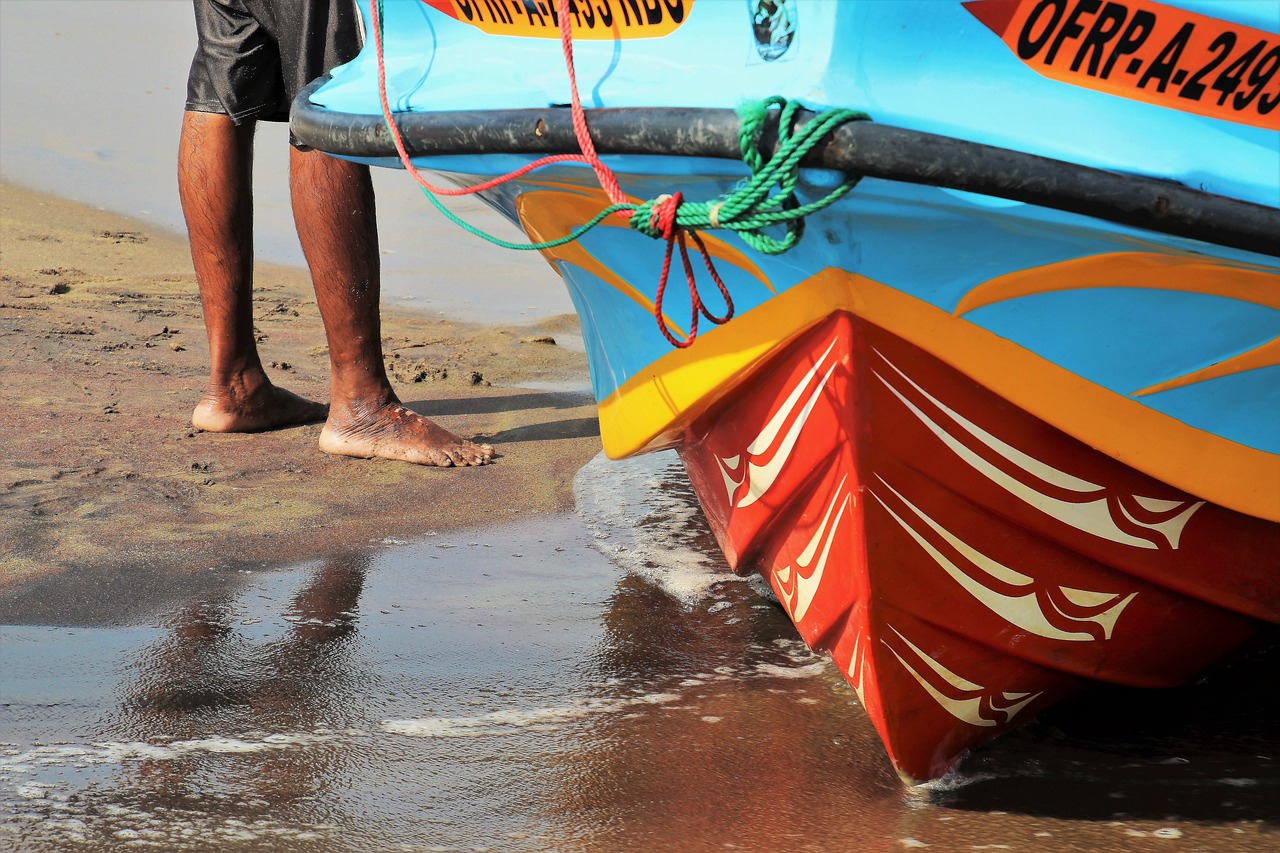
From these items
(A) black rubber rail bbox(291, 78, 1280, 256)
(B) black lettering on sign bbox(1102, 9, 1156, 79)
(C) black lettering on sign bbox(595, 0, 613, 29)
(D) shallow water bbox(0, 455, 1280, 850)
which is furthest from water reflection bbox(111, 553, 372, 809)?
(B) black lettering on sign bbox(1102, 9, 1156, 79)

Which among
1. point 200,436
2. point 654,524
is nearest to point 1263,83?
point 654,524

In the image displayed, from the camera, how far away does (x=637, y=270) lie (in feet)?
6.49

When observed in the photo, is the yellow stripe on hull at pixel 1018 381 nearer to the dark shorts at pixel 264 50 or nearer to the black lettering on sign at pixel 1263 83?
the black lettering on sign at pixel 1263 83

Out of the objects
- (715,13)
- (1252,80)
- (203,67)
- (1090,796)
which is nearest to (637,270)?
(715,13)

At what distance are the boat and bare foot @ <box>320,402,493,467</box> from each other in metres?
1.24

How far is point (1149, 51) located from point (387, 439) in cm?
226

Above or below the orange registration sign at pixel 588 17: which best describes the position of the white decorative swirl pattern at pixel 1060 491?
below

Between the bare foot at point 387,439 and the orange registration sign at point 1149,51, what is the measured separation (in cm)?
214

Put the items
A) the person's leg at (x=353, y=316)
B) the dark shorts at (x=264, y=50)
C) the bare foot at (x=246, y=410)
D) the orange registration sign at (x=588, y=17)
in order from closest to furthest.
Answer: the orange registration sign at (x=588, y=17) → the dark shorts at (x=264, y=50) → the person's leg at (x=353, y=316) → the bare foot at (x=246, y=410)

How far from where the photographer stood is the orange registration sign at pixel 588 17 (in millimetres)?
1662

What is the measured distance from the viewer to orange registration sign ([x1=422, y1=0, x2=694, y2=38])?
5.45 ft

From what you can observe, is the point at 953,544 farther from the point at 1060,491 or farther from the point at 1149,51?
the point at 1149,51

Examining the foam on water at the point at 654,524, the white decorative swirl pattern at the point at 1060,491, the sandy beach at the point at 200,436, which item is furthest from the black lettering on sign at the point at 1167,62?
the sandy beach at the point at 200,436

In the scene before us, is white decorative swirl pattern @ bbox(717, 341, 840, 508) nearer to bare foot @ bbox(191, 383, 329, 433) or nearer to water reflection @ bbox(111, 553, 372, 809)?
water reflection @ bbox(111, 553, 372, 809)
